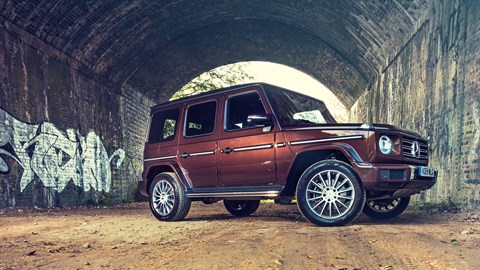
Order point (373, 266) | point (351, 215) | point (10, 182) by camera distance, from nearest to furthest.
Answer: point (373, 266)
point (351, 215)
point (10, 182)

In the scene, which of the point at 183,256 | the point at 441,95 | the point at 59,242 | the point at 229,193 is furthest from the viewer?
the point at 441,95

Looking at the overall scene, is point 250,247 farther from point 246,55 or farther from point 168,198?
point 246,55

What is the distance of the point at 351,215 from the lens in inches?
203

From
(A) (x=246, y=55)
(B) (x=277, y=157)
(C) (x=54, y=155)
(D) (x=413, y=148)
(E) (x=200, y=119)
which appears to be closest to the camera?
(D) (x=413, y=148)

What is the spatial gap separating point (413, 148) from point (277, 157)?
187 centimetres

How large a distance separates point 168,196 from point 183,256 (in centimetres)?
336

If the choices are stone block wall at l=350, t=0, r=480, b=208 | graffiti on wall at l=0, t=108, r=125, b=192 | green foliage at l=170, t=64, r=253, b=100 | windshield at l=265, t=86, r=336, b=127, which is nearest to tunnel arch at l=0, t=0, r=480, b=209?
stone block wall at l=350, t=0, r=480, b=208

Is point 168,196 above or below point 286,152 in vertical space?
below

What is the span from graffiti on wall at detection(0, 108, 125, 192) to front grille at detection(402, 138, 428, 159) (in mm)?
8540

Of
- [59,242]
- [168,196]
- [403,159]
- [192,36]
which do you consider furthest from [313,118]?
[192,36]

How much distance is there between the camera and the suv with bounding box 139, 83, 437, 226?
521 centimetres

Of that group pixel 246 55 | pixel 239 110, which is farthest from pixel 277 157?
pixel 246 55

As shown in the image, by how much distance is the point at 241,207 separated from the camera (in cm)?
791

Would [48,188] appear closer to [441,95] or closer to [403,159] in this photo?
[403,159]
